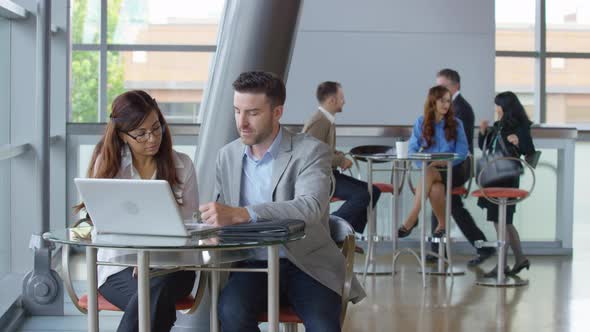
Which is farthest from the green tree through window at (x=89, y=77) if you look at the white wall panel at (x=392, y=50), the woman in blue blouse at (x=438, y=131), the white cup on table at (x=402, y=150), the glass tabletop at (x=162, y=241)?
the glass tabletop at (x=162, y=241)

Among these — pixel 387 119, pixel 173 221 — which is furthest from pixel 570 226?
pixel 173 221

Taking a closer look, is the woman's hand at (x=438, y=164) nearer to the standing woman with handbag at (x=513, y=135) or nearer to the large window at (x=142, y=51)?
the standing woman with handbag at (x=513, y=135)

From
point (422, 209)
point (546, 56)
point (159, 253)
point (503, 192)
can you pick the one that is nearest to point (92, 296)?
point (159, 253)

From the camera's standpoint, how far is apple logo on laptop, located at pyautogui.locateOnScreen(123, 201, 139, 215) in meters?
2.67

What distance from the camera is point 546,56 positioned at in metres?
12.2

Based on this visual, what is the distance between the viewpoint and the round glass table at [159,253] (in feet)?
8.48

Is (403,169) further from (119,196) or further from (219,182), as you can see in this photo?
(119,196)

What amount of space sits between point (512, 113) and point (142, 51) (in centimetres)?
712

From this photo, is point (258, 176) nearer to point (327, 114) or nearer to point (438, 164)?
point (327, 114)

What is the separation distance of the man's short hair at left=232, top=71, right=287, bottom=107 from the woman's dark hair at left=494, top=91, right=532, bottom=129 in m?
3.90

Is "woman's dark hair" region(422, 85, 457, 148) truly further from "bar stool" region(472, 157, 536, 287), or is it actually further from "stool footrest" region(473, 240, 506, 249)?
"stool footrest" region(473, 240, 506, 249)

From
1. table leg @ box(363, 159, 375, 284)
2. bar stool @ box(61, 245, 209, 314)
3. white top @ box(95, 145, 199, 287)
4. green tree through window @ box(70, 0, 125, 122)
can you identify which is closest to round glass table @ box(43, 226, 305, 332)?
bar stool @ box(61, 245, 209, 314)

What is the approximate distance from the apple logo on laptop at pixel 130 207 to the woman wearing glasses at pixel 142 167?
1.43 feet

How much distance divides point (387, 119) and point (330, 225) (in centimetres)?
698
